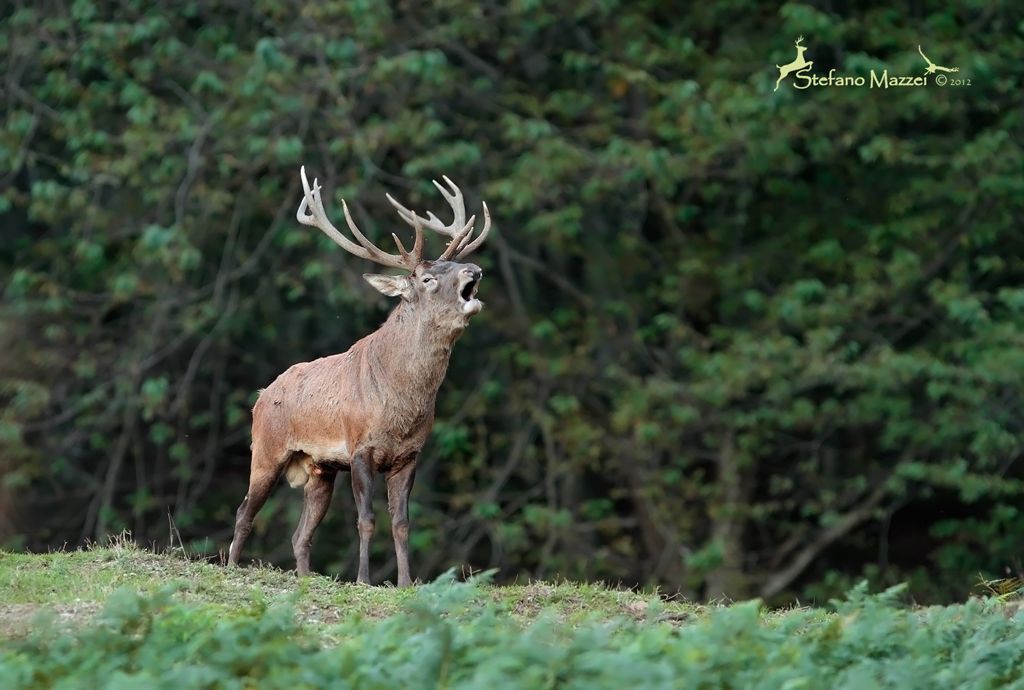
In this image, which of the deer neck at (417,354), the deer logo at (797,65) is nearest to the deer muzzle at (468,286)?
the deer neck at (417,354)

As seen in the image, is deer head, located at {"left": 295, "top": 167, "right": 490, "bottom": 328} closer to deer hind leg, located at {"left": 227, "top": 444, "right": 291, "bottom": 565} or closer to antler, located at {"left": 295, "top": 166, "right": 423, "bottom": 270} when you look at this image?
antler, located at {"left": 295, "top": 166, "right": 423, "bottom": 270}

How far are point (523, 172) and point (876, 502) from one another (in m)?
4.74

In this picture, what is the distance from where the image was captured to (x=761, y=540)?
18297 mm

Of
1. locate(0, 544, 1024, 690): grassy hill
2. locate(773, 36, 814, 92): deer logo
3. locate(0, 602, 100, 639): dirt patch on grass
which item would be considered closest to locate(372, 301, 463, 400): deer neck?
locate(0, 544, 1024, 690): grassy hill

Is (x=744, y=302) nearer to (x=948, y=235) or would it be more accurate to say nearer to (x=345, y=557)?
(x=948, y=235)

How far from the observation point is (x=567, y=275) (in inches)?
711

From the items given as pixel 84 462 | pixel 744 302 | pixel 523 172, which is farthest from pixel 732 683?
pixel 84 462

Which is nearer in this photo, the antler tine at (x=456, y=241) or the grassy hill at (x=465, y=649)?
the grassy hill at (x=465, y=649)

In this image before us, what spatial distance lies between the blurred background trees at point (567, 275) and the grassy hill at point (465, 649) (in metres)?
8.93

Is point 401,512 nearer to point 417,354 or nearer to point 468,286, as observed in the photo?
point 417,354

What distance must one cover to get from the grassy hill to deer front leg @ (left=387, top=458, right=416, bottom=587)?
173 centimetres

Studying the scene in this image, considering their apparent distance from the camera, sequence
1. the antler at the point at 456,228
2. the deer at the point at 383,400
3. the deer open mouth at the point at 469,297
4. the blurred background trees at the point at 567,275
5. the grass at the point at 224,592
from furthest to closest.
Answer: the blurred background trees at the point at 567,275
the antler at the point at 456,228
the deer at the point at 383,400
the deer open mouth at the point at 469,297
the grass at the point at 224,592

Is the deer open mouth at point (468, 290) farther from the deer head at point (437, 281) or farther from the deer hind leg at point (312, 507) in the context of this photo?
the deer hind leg at point (312, 507)

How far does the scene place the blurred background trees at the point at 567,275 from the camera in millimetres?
16281
